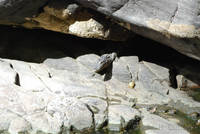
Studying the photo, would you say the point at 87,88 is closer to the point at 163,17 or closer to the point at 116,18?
the point at 116,18

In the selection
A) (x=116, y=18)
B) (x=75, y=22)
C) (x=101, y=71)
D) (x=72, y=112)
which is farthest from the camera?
(x=101, y=71)

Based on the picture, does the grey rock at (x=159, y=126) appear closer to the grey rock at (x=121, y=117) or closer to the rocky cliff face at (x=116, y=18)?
the grey rock at (x=121, y=117)

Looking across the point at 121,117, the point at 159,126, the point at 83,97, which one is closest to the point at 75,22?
the point at 83,97

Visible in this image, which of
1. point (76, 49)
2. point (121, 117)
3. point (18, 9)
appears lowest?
point (121, 117)

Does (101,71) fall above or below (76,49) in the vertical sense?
below

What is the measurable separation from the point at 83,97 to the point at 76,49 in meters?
1.91

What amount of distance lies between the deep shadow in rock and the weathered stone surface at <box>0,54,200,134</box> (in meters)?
0.28

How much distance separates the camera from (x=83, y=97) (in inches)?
248

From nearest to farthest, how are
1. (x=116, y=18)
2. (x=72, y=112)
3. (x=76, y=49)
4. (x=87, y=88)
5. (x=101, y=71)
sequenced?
(x=72, y=112) < (x=116, y=18) < (x=87, y=88) < (x=101, y=71) < (x=76, y=49)

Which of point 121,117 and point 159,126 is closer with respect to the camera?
point 159,126

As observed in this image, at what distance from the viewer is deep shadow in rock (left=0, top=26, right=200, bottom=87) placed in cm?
759

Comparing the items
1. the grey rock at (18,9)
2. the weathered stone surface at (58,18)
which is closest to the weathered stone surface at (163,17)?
the weathered stone surface at (58,18)

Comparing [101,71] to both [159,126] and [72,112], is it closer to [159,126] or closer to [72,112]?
[72,112]

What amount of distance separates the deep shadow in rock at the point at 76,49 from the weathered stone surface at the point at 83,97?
0.28 meters
